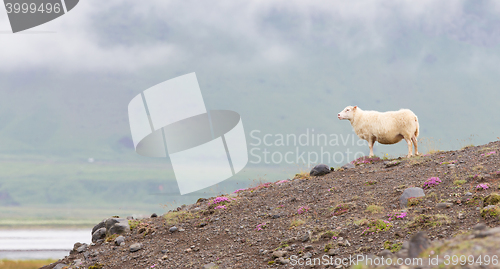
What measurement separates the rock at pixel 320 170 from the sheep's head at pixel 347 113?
13.2 feet

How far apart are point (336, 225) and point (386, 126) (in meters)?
10.1

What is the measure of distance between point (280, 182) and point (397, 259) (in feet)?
39.3

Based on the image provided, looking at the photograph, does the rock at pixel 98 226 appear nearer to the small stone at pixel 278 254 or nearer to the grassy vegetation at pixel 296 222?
the grassy vegetation at pixel 296 222

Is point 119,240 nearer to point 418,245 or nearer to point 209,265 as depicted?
point 209,265

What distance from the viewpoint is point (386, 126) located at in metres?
18.6

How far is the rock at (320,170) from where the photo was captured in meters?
17.2

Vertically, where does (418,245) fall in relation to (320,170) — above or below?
below

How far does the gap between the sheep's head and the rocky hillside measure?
4.27 meters

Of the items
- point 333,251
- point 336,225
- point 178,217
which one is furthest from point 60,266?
point 333,251

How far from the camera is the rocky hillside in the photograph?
25.7 ft

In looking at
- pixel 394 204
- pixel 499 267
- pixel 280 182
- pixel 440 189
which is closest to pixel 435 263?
pixel 499 267

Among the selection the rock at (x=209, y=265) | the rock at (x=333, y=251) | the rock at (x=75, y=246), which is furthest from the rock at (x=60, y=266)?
the rock at (x=333, y=251)

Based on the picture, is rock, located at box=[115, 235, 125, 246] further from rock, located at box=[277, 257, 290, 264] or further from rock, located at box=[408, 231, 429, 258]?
rock, located at box=[408, 231, 429, 258]

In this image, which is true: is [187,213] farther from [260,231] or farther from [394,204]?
[394,204]
